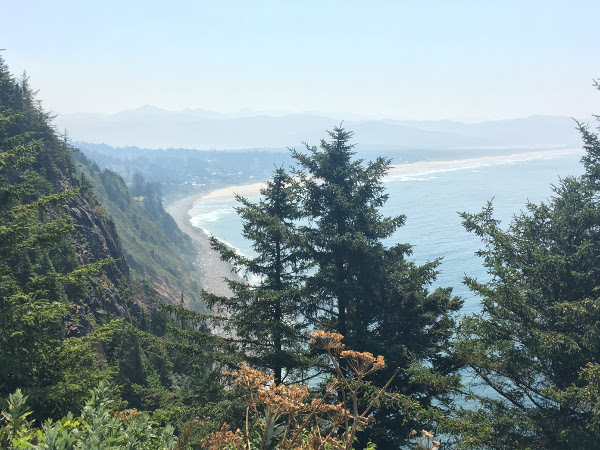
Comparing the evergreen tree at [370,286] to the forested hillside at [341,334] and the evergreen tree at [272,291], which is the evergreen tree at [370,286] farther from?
the evergreen tree at [272,291]

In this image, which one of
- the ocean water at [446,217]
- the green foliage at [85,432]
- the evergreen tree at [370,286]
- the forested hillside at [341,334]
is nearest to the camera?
the green foliage at [85,432]

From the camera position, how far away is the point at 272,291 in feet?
49.9

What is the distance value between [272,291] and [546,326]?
8869 mm

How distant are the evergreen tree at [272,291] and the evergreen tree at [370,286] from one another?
0.93m

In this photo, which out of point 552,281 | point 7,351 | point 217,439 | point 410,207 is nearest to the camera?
point 217,439

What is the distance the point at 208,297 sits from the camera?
52.0ft

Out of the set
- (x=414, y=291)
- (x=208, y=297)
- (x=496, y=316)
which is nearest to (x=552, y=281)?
(x=496, y=316)

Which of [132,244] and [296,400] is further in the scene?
[132,244]

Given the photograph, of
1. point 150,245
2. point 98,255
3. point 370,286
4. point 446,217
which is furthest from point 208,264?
point 370,286

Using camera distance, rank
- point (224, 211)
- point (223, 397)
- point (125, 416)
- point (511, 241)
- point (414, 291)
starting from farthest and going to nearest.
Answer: point (224, 211) → point (414, 291) → point (223, 397) → point (511, 241) → point (125, 416)

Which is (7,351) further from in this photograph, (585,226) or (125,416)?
(585,226)

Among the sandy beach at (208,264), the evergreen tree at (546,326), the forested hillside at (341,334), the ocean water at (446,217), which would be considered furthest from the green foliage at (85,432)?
the sandy beach at (208,264)

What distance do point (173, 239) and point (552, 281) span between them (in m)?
136

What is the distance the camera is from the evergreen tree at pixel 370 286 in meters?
15.4
